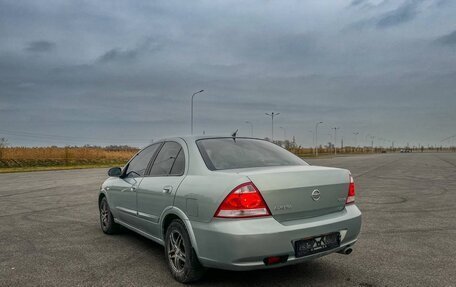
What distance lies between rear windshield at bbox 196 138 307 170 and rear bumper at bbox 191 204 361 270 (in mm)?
754

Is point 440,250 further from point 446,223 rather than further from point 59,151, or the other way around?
point 59,151

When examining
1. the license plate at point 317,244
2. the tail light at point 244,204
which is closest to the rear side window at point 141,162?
the tail light at point 244,204

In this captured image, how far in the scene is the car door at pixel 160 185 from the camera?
4414 mm

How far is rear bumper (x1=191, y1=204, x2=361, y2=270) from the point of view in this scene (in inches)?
136

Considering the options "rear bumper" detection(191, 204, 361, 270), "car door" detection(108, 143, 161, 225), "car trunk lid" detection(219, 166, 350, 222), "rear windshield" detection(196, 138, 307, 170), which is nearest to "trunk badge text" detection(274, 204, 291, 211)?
"car trunk lid" detection(219, 166, 350, 222)

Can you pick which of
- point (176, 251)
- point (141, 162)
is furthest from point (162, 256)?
point (141, 162)

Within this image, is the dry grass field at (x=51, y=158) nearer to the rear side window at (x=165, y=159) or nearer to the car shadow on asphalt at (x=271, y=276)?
the rear side window at (x=165, y=159)

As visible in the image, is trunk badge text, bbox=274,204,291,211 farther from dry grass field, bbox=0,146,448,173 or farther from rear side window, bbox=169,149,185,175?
dry grass field, bbox=0,146,448,173

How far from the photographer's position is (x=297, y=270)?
14.8ft

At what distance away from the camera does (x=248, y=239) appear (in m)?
3.45

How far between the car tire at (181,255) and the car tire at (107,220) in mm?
2306

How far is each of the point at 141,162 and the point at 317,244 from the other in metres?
2.90

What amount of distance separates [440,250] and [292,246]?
9.56 ft

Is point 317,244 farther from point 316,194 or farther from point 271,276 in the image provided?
point 271,276
